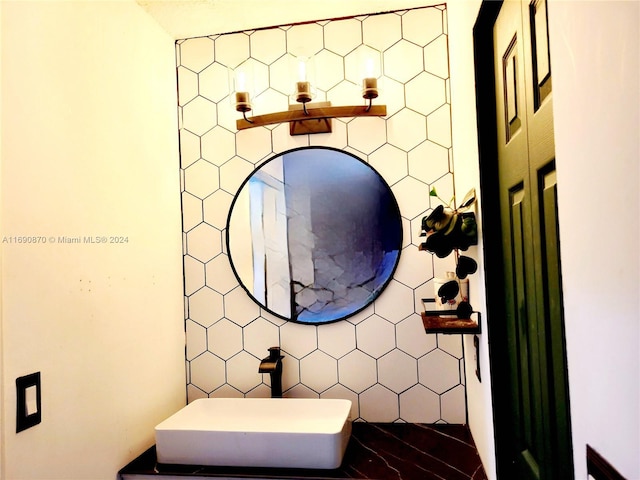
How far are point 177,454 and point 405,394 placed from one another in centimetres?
83

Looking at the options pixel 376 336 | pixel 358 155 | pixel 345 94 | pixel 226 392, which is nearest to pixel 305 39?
pixel 345 94

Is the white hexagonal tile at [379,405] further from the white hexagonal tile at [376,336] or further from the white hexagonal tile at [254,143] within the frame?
the white hexagonal tile at [254,143]

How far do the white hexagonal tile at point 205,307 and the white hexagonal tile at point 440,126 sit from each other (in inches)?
41.4

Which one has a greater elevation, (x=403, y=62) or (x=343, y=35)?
(x=343, y=35)

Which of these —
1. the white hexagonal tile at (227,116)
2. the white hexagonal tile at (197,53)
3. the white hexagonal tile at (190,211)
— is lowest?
the white hexagonal tile at (190,211)

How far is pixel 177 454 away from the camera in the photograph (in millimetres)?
1433

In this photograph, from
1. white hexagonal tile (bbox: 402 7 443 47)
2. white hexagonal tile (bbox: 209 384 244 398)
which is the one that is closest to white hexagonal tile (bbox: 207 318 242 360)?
white hexagonal tile (bbox: 209 384 244 398)

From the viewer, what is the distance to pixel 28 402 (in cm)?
110

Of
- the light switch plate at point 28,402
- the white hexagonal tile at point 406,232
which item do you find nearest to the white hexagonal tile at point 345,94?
the white hexagonal tile at point 406,232

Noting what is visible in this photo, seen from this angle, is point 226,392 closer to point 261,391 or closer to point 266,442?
point 261,391

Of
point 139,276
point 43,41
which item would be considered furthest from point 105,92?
point 139,276

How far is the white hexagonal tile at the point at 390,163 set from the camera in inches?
69.3

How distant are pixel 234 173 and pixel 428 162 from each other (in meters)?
0.77

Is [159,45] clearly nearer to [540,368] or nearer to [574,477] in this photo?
[540,368]
